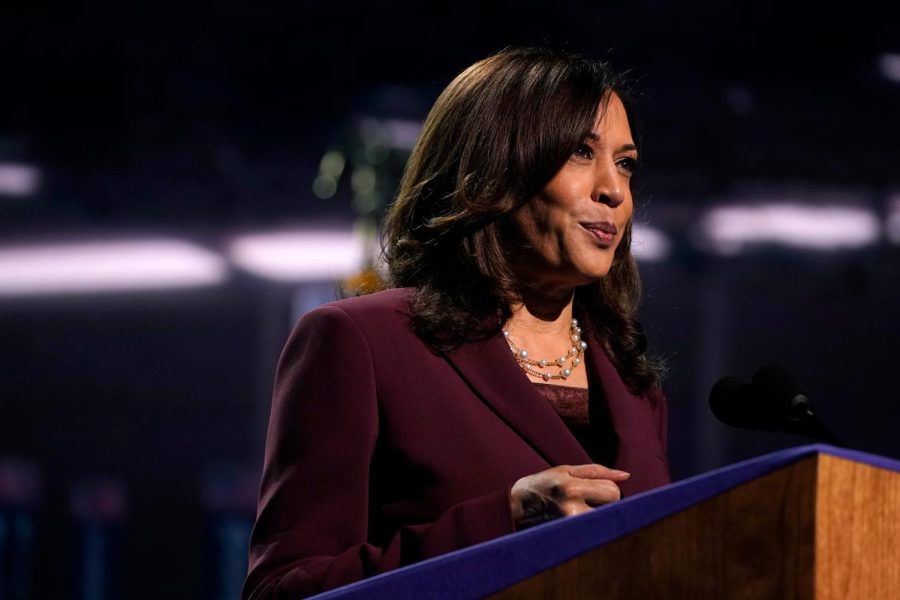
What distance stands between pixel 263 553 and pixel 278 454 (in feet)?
0.36

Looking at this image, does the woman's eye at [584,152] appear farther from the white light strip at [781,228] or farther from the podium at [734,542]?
the white light strip at [781,228]

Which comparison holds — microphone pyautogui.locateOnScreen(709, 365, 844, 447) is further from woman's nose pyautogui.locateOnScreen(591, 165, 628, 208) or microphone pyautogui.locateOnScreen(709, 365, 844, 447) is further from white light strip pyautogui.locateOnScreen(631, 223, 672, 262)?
white light strip pyautogui.locateOnScreen(631, 223, 672, 262)

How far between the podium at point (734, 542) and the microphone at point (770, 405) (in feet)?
1.06

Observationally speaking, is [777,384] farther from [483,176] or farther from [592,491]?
[483,176]

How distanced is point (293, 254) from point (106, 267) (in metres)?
0.93

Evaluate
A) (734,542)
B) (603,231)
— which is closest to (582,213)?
(603,231)

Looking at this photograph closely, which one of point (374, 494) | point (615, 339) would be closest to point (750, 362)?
point (615, 339)

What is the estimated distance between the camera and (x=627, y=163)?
156 cm

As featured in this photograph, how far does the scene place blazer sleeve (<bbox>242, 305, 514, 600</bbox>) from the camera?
111 cm

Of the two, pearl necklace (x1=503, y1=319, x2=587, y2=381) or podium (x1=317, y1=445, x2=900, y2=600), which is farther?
pearl necklace (x1=503, y1=319, x2=587, y2=381)

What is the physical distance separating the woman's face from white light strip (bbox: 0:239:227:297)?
4.51m

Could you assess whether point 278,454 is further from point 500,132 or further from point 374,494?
Answer: point 500,132

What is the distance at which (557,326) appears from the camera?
159 cm

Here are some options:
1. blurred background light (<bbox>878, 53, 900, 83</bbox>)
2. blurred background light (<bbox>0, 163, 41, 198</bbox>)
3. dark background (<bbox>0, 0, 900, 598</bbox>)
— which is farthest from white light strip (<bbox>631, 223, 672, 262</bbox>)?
blurred background light (<bbox>0, 163, 41, 198</bbox>)
